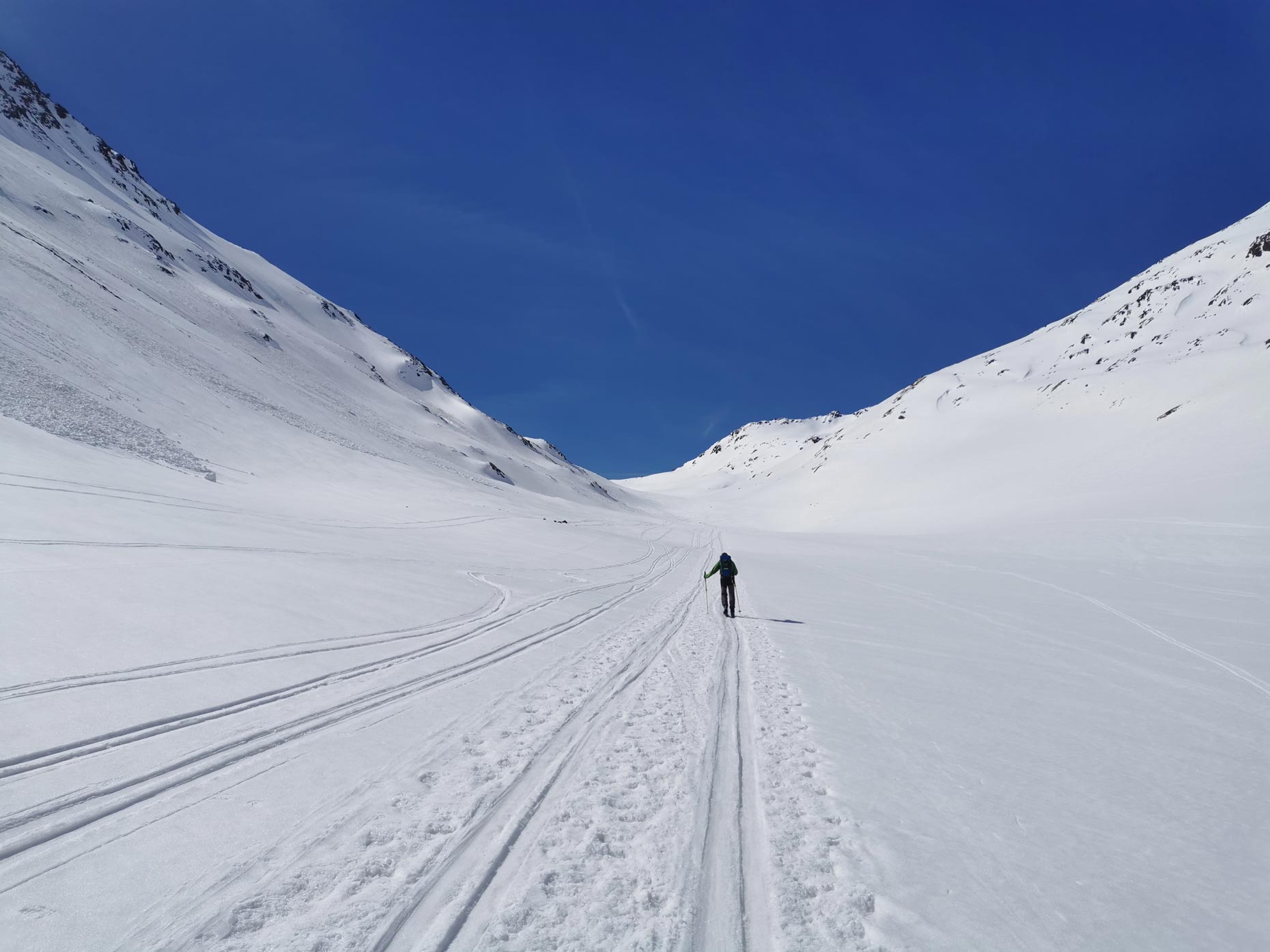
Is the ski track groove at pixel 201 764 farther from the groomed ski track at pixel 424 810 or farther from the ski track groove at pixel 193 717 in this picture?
the ski track groove at pixel 193 717

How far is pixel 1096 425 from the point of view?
6825 centimetres

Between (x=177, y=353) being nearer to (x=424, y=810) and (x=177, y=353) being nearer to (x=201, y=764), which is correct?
(x=201, y=764)

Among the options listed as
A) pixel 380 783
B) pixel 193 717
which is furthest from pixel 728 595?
pixel 193 717

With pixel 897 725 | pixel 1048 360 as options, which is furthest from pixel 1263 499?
pixel 1048 360

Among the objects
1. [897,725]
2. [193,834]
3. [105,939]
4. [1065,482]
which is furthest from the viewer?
[1065,482]

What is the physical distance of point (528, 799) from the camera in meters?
4.80

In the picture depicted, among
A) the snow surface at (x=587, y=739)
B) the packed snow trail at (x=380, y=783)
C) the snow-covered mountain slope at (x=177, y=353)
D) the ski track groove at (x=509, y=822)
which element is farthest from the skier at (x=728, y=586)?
the snow-covered mountain slope at (x=177, y=353)

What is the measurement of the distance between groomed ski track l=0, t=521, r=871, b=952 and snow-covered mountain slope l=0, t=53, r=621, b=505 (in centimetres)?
2136

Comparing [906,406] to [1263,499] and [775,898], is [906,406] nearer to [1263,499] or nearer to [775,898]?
[1263,499]

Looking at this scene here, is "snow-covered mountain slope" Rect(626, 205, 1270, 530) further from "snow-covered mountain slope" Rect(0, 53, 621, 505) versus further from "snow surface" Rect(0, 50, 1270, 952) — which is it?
"snow-covered mountain slope" Rect(0, 53, 621, 505)

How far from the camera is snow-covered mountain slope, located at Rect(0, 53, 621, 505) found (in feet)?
117

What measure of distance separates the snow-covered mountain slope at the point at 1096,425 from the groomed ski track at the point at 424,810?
118ft

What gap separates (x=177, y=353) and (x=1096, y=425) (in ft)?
314

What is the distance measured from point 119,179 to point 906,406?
173m
